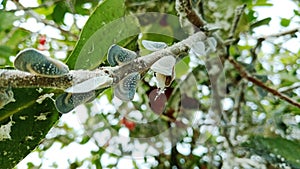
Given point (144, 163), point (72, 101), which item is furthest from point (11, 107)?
point (144, 163)

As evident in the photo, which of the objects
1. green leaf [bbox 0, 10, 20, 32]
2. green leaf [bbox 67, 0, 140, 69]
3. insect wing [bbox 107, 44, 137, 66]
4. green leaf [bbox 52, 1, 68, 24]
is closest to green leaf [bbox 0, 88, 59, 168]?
green leaf [bbox 67, 0, 140, 69]

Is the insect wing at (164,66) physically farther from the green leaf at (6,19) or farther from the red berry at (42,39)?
the red berry at (42,39)

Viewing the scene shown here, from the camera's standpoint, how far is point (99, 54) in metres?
0.58

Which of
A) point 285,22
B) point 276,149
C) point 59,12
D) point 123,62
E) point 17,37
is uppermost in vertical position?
point 123,62

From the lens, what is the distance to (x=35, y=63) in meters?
0.34

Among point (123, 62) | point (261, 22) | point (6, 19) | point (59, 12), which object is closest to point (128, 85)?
point (123, 62)

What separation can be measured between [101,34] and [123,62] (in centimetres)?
21

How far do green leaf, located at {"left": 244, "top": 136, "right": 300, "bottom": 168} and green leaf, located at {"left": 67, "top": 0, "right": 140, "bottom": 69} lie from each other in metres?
0.59

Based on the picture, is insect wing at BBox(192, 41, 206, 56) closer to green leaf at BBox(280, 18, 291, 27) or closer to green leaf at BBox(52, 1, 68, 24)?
green leaf at BBox(52, 1, 68, 24)

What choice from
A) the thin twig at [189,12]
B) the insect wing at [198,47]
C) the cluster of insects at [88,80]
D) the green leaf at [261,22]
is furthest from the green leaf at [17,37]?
the cluster of insects at [88,80]

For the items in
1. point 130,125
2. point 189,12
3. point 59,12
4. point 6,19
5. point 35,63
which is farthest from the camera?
point 130,125

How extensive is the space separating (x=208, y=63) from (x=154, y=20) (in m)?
0.18

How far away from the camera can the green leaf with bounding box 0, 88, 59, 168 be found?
55cm

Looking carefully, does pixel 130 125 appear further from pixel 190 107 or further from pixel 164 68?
pixel 164 68
